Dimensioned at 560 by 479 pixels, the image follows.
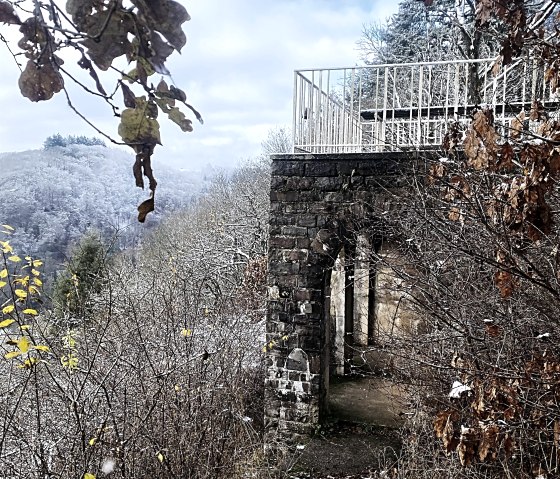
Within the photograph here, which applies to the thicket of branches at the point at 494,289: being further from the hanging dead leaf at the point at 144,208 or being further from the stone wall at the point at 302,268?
the hanging dead leaf at the point at 144,208

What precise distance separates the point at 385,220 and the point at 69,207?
18.2m

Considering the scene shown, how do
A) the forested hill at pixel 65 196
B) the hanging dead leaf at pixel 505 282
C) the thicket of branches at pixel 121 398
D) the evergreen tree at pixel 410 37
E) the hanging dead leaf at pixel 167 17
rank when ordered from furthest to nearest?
the forested hill at pixel 65 196 → the evergreen tree at pixel 410 37 → the thicket of branches at pixel 121 398 → the hanging dead leaf at pixel 505 282 → the hanging dead leaf at pixel 167 17

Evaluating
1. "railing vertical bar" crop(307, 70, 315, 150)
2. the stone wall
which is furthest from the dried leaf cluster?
"railing vertical bar" crop(307, 70, 315, 150)

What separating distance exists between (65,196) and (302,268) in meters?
18.0

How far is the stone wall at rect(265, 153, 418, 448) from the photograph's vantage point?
6.14 metres

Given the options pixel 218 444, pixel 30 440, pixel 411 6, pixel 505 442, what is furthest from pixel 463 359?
pixel 411 6

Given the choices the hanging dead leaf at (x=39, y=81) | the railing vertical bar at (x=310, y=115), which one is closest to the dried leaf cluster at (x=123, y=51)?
the hanging dead leaf at (x=39, y=81)

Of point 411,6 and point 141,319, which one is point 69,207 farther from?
point 141,319

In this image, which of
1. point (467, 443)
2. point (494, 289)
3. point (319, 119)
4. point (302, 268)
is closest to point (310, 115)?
point (319, 119)

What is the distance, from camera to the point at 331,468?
18.7 feet

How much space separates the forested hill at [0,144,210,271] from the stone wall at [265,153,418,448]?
10834mm

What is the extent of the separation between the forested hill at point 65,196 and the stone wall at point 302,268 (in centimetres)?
1083

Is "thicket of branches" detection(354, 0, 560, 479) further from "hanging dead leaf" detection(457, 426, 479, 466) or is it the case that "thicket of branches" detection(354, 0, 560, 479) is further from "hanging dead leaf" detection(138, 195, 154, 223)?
"hanging dead leaf" detection(138, 195, 154, 223)

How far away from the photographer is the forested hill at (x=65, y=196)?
17078 millimetres
